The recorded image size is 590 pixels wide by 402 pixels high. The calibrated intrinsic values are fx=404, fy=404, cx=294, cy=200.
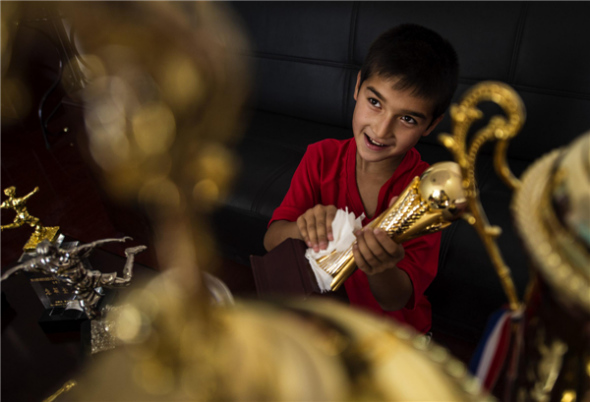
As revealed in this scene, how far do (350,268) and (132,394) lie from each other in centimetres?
54

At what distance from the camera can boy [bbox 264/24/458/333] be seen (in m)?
0.83

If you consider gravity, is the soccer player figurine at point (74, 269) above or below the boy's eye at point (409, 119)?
below

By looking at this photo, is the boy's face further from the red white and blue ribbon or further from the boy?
the red white and blue ribbon

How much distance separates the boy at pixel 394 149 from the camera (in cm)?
83

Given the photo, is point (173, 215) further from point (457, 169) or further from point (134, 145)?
point (457, 169)

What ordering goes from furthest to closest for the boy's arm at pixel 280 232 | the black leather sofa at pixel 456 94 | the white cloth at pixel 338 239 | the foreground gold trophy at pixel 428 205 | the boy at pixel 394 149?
1. the black leather sofa at pixel 456 94
2. the boy's arm at pixel 280 232
3. the boy at pixel 394 149
4. the white cloth at pixel 338 239
5. the foreground gold trophy at pixel 428 205

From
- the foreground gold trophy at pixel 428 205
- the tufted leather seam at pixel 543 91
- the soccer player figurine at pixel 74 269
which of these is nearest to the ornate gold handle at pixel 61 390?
the soccer player figurine at pixel 74 269

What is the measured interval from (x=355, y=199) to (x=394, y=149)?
0.61 feet

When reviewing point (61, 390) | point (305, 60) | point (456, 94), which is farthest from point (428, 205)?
point (305, 60)

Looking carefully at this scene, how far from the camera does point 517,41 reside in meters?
1.37

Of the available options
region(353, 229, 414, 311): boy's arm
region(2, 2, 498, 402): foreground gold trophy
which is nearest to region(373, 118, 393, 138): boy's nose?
region(353, 229, 414, 311): boy's arm

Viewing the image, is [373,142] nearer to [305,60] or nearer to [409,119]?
[409,119]

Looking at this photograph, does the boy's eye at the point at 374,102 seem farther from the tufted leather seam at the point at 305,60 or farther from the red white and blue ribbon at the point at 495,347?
the tufted leather seam at the point at 305,60

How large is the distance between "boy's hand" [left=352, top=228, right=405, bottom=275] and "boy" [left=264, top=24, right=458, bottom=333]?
10cm
